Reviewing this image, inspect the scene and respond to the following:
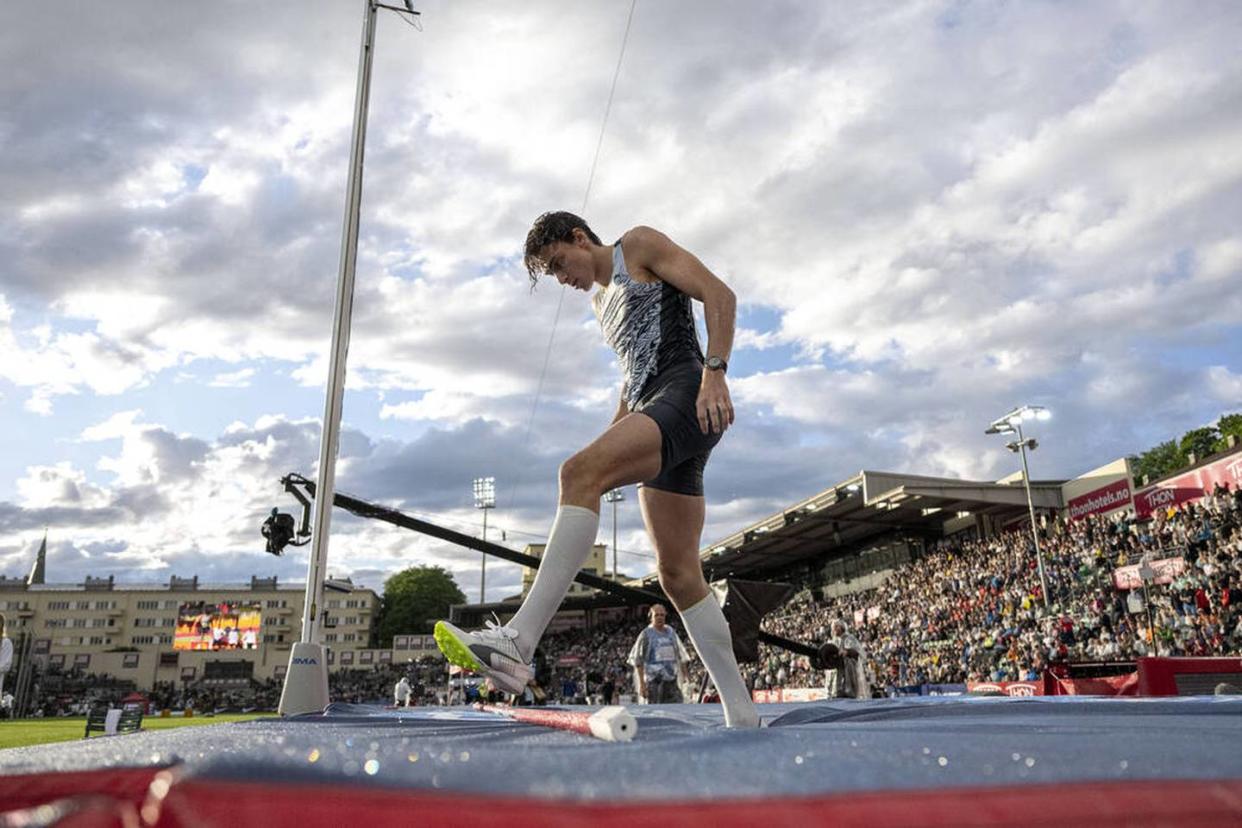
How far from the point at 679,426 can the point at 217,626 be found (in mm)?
62888

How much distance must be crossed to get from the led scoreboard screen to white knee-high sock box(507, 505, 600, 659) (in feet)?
202

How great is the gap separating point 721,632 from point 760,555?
35.1m

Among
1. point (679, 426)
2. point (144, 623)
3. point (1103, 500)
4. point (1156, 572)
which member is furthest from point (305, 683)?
point (144, 623)

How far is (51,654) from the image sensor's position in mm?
69438

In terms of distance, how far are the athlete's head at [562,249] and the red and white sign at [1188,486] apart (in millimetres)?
21515

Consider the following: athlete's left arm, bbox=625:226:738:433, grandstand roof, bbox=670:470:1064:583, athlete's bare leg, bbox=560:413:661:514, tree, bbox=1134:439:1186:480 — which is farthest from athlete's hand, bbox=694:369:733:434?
tree, bbox=1134:439:1186:480

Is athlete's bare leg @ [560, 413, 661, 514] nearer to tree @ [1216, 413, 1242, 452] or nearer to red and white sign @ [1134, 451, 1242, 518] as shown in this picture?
red and white sign @ [1134, 451, 1242, 518]

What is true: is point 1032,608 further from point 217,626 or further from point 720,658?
point 217,626

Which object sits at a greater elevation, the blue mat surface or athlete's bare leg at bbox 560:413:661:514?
athlete's bare leg at bbox 560:413:661:514

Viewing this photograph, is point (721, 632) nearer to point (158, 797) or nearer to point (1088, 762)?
point (1088, 762)

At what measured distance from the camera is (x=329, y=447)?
4691mm

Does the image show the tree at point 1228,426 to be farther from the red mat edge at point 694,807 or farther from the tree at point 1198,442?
the red mat edge at point 694,807

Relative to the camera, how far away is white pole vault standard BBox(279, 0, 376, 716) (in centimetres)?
396

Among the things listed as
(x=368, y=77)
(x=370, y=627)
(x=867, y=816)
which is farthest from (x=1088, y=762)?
(x=370, y=627)
